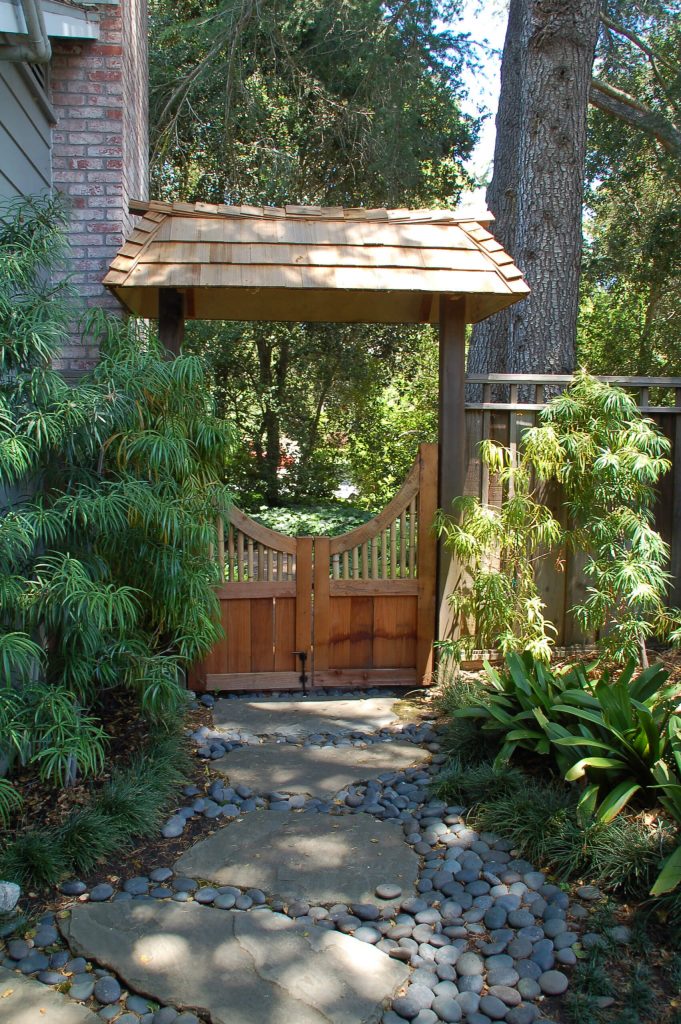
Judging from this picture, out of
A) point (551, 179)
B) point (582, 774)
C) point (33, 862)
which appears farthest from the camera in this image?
point (551, 179)

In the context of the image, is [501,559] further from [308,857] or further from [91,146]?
[91,146]

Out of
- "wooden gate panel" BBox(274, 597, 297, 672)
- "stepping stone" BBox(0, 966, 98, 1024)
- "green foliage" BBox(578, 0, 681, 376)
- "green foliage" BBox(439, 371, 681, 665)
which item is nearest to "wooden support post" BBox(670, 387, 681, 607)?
"green foliage" BBox(439, 371, 681, 665)

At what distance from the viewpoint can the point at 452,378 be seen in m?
4.88

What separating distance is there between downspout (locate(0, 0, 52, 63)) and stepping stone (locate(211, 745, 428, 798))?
327 centimetres

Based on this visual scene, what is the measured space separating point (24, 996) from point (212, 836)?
1036mm

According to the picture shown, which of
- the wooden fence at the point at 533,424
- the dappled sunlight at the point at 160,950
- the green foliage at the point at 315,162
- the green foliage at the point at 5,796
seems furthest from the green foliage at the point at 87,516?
the green foliage at the point at 315,162

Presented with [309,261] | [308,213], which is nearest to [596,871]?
[309,261]

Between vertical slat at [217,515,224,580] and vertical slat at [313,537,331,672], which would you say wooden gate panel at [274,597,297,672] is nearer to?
vertical slat at [313,537,331,672]

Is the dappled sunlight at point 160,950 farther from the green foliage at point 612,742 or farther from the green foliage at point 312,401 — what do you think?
the green foliage at point 312,401

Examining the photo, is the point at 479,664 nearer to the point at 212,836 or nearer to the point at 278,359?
the point at 212,836

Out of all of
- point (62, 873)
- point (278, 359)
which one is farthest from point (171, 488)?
point (278, 359)

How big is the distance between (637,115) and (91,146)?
8.61m

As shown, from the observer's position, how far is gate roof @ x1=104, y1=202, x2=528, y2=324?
442 cm

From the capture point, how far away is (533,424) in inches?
200
